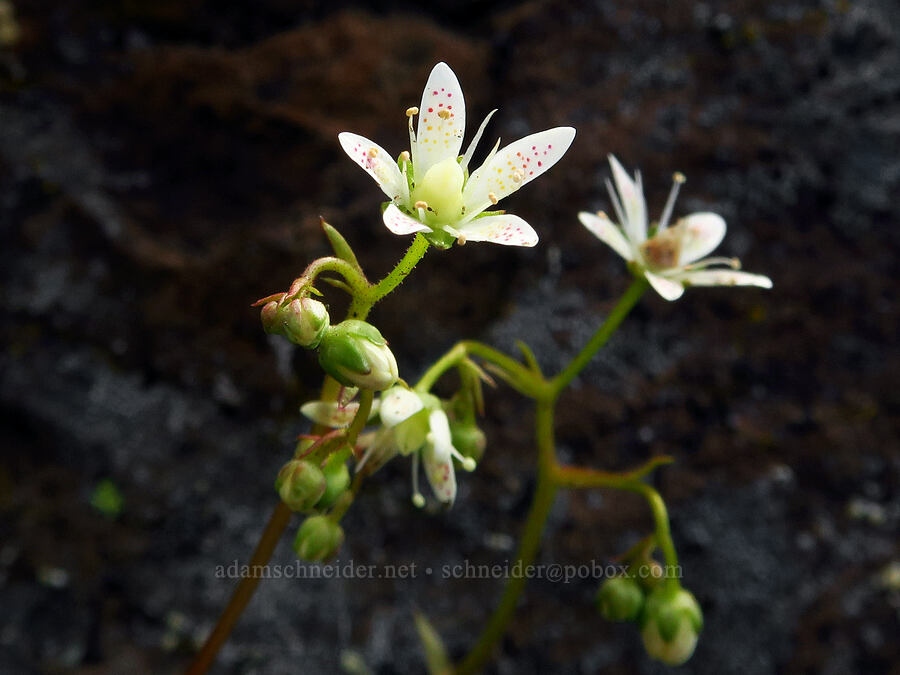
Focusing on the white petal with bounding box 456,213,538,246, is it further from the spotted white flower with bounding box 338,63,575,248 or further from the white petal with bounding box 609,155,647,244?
the white petal with bounding box 609,155,647,244

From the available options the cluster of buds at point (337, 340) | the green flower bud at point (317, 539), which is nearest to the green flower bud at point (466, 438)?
the green flower bud at point (317, 539)

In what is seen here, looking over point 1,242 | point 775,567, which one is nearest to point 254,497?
point 1,242

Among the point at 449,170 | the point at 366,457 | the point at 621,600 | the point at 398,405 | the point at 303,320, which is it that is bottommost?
the point at 621,600

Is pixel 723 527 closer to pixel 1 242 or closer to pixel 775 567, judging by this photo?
pixel 775 567

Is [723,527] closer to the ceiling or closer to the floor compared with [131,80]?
closer to the floor

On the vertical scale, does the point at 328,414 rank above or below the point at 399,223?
below

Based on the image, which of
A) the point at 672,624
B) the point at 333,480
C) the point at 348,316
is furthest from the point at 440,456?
the point at 672,624

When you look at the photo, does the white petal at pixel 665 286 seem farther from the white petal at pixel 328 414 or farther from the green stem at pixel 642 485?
the white petal at pixel 328 414

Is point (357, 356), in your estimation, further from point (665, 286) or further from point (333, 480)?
point (665, 286)
